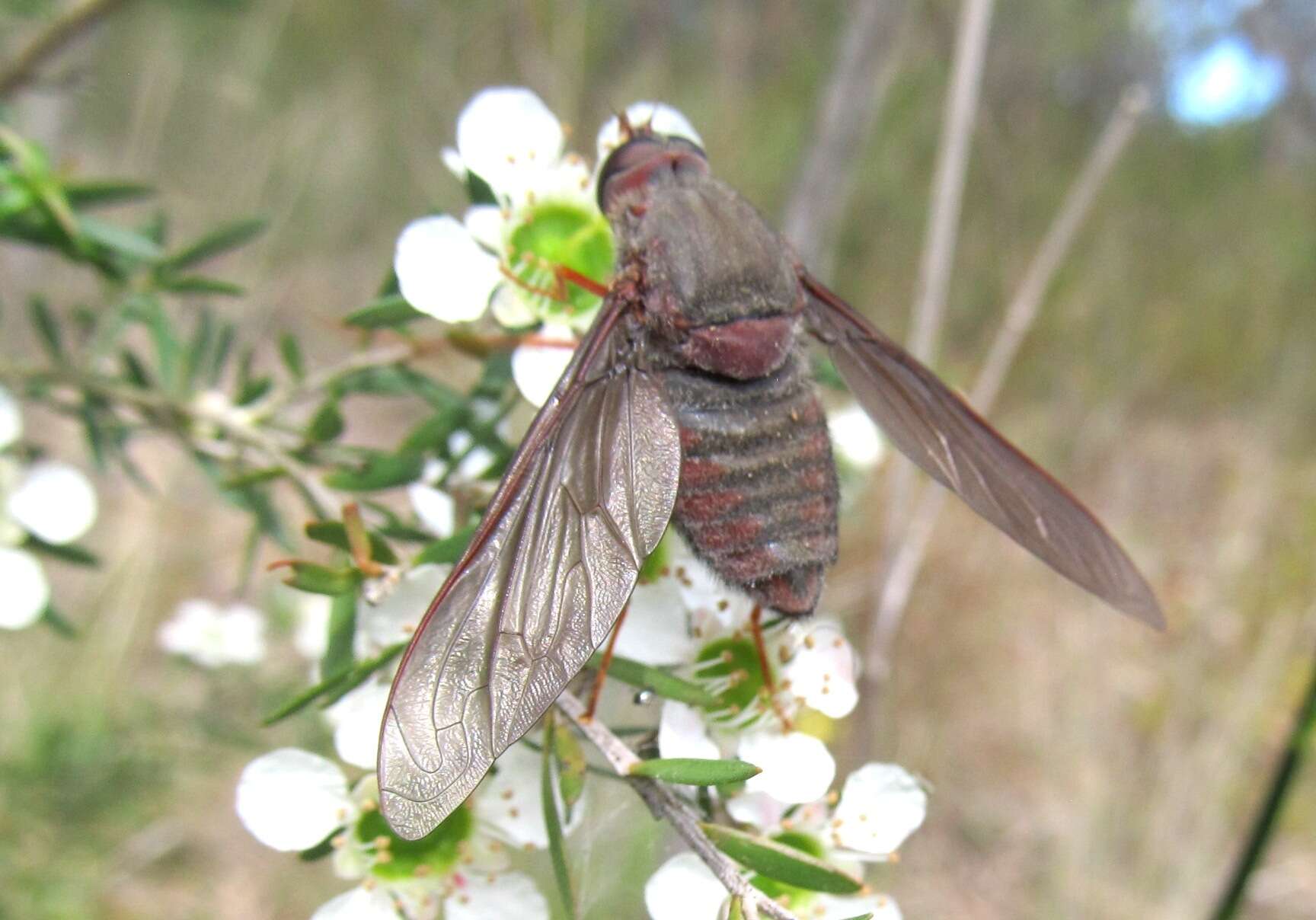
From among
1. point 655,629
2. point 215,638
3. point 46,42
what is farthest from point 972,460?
point 215,638

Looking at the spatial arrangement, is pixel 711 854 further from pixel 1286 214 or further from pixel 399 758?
pixel 1286 214

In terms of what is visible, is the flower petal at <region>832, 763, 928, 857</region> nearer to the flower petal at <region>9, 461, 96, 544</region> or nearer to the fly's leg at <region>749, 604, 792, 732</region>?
the fly's leg at <region>749, 604, 792, 732</region>

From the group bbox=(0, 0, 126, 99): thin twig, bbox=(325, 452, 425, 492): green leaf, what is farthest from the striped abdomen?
bbox=(0, 0, 126, 99): thin twig

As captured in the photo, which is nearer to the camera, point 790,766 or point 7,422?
point 790,766

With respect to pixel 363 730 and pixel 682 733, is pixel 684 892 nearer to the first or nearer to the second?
pixel 682 733

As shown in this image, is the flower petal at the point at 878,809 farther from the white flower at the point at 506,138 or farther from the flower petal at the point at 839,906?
the white flower at the point at 506,138

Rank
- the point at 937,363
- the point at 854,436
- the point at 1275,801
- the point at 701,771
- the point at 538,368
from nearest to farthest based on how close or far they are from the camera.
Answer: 1. the point at 701,771
2. the point at 538,368
3. the point at 1275,801
4. the point at 854,436
5. the point at 937,363

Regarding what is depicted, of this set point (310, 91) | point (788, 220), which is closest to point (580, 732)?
point (788, 220)
